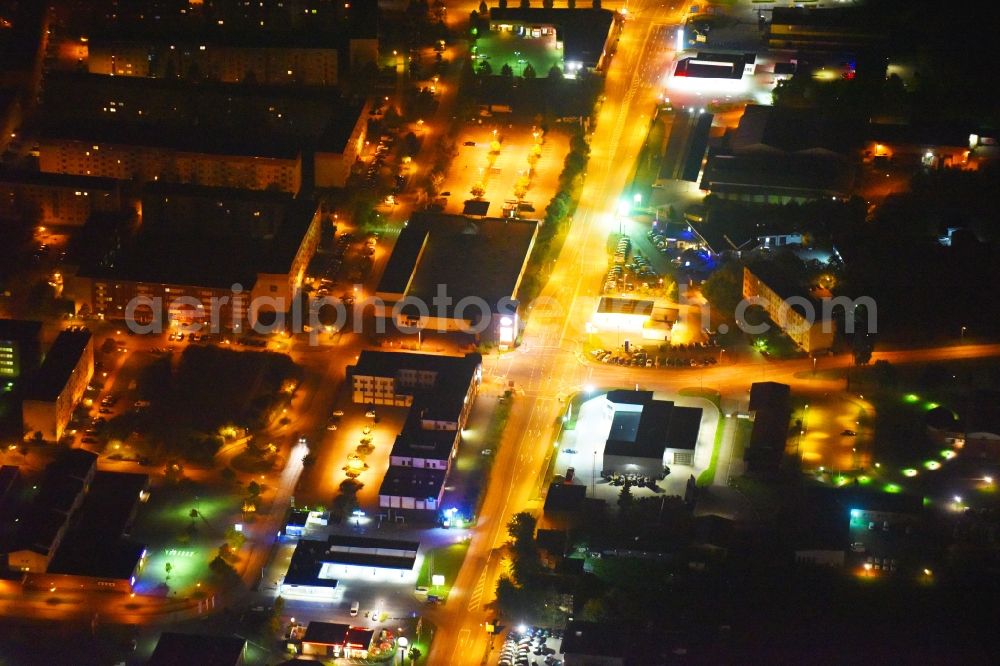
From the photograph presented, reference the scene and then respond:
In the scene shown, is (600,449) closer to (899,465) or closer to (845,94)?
(899,465)

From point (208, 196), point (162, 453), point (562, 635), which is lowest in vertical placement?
point (562, 635)

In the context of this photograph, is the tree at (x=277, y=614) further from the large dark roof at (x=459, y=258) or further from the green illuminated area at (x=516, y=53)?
the green illuminated area at (x=516, y=53)

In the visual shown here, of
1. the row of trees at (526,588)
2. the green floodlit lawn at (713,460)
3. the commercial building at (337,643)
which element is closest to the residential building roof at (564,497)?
the row of trees at (526,588)

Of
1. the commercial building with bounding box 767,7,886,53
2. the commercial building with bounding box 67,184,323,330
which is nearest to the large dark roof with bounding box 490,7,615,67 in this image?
the commercial building with bounding box 767,7,886,53

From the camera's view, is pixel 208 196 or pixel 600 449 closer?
pixel 600 449

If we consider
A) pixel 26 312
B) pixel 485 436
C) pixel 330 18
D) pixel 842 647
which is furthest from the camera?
pixel 330 18

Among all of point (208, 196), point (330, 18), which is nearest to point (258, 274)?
point (208, 196)
